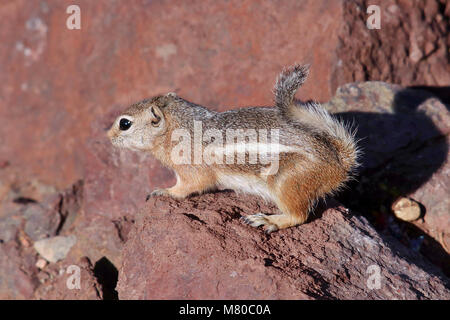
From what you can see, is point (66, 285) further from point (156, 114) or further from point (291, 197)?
point (291, 197)

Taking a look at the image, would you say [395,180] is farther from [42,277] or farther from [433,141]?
[42,277]

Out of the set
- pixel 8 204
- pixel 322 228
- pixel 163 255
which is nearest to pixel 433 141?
pixel 322 228

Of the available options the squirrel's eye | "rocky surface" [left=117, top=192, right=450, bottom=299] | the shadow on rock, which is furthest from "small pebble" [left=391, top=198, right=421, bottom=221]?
the squirrel's eye

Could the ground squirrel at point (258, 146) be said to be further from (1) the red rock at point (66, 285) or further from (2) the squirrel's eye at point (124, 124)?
(1) the red rock at point (66, 285)

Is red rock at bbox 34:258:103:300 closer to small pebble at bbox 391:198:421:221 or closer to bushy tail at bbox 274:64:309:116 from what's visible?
bushy tail at bbox 274:64:309:116

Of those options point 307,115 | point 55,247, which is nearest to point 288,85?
point 307,115

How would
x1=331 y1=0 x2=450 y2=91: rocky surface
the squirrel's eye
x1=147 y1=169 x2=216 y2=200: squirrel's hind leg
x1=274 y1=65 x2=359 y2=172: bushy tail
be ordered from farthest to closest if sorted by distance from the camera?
x1=331 y1=0 x2=450 y2=91: rocky surface → the squirrel's eye → x1=147 y1=169 x2=216 y2=200: squirrel's hind leg → x1=274 y1=65 x2=359 y2=172: bushy tail

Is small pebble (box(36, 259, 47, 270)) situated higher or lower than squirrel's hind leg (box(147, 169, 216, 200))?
lower
